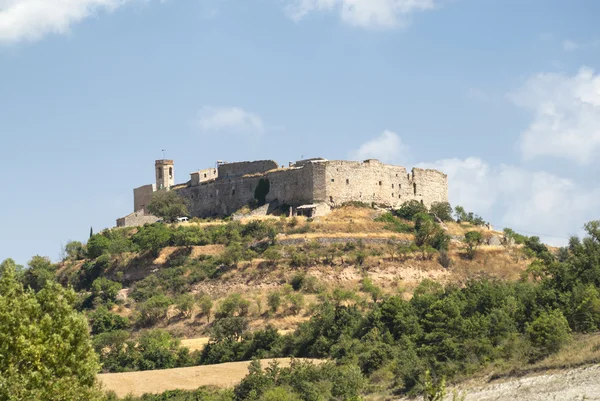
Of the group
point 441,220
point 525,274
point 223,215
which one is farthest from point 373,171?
point 525,274

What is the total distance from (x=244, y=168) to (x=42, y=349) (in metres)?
45.8

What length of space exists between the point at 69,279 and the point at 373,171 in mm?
19448

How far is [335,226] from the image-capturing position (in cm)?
6150

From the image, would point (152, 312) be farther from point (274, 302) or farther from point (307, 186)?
point (307, 186)

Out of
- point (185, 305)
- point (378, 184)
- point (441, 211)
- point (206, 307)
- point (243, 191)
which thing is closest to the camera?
point (206, 307)

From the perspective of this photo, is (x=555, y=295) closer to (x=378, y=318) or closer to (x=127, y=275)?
(x=378, y=318)

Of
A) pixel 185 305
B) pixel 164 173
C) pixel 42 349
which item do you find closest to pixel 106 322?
pixel 185 305

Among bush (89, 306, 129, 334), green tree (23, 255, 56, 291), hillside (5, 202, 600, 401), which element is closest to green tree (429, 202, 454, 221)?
hillside (5, 202, 600, 401)

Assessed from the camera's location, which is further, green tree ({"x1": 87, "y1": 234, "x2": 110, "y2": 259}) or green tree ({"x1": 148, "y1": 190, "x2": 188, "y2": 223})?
green tree ({"x1": 148, "y1": 190, "x2": 188, "y2": 223})

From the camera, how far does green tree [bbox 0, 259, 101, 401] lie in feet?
80.9

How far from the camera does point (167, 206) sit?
69.5 metres

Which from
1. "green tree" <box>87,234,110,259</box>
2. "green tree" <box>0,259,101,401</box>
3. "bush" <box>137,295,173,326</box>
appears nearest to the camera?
"green tree" <box>0,259,101,401</box>

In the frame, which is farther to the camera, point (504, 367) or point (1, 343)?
point (504, 367)

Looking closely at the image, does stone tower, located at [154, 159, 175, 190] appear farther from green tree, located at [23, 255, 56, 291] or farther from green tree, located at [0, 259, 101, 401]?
green tree, located at [0, 259, 101, 401]
